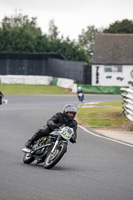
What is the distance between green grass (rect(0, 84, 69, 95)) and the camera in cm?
5697

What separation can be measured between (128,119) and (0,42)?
6976 centimetres

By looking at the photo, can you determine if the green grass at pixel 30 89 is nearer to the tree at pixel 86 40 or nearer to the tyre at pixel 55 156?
the tyre at pixel 55 156

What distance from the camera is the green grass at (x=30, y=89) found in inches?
2243

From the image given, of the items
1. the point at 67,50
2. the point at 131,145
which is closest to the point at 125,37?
the point at 67,50

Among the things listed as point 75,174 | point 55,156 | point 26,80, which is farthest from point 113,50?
point 75,174

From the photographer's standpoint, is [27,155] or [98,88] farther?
[98,88]

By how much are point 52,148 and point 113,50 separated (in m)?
66.0

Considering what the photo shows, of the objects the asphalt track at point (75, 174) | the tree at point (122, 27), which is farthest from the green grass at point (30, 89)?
the tree at point (122, 27)

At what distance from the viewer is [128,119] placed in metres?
22.9

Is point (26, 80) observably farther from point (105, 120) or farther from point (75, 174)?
point (75, 174)

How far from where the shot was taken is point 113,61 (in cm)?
7494

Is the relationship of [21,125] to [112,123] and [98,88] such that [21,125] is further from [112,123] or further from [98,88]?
[98,88]

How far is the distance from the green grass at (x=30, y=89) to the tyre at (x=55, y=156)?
44882mm

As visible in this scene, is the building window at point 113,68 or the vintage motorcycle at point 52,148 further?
the building window at point 113,68
